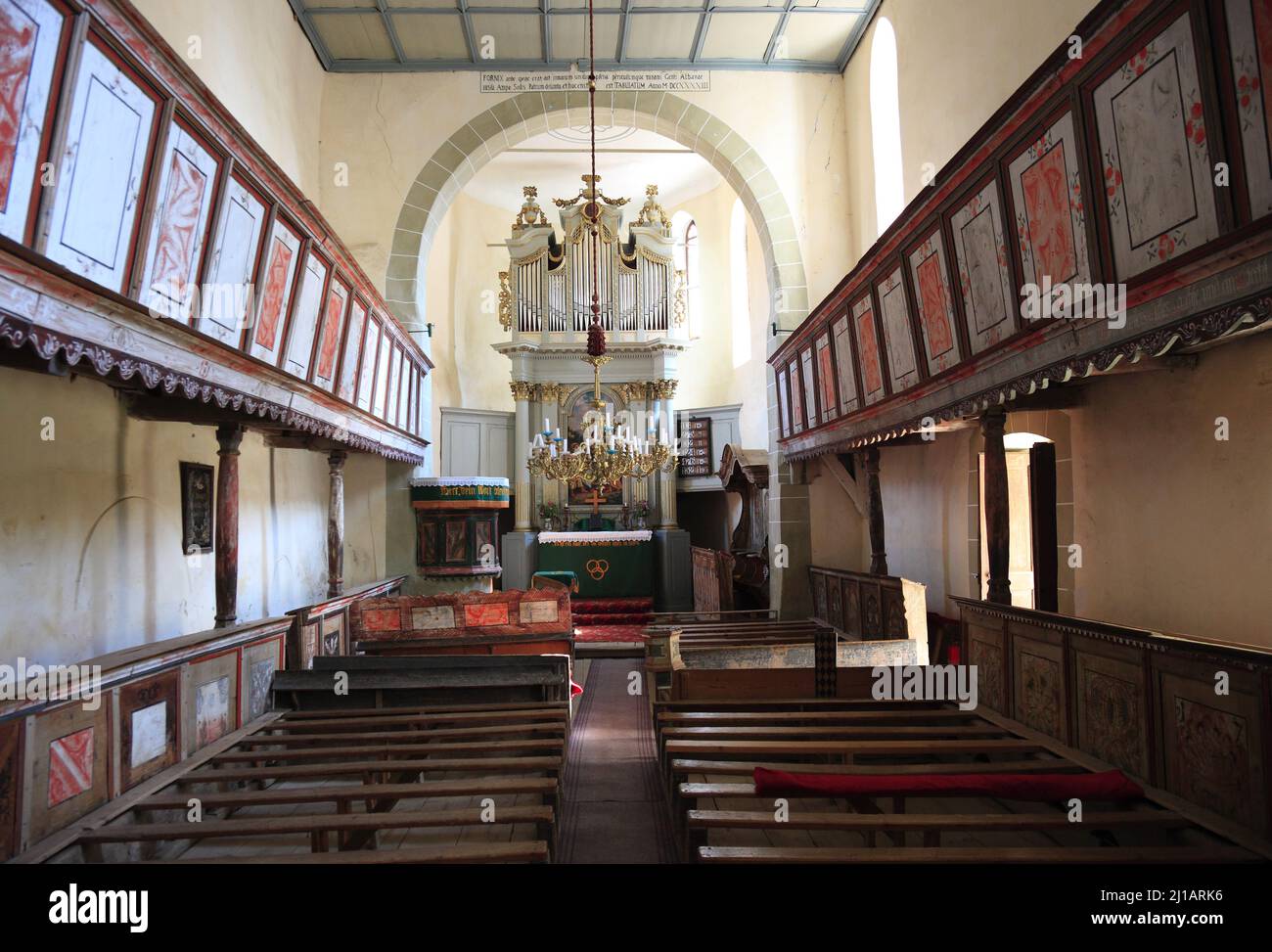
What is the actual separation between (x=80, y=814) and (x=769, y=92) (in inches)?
396

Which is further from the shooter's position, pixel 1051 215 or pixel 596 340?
pixel 596 340

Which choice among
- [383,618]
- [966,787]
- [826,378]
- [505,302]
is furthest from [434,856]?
[505,302]

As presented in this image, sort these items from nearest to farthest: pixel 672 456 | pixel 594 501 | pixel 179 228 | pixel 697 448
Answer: pixel 179 228, pixel 672 456, pixel 594 501, pixel 697 448

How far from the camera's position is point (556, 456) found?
32.8 ft

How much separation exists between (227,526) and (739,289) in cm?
1137

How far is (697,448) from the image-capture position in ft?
49.1

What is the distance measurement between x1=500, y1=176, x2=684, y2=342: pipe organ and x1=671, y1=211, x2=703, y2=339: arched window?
1.33 m

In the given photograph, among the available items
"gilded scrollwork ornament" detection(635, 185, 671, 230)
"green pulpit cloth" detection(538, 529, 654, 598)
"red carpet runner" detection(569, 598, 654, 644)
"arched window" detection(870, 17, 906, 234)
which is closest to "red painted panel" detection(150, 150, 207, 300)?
"arched window" detection(870, 17, 906, 234)

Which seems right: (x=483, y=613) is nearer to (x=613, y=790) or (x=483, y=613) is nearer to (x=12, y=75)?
(x=613, y=790)

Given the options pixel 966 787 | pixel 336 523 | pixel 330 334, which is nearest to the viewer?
pixel 966 787

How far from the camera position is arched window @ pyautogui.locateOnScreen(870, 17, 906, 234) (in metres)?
8.84

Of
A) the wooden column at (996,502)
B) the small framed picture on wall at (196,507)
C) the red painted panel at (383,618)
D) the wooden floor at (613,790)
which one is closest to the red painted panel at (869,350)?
the wooden column at (996,502)

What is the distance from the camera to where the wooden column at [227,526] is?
523cm
